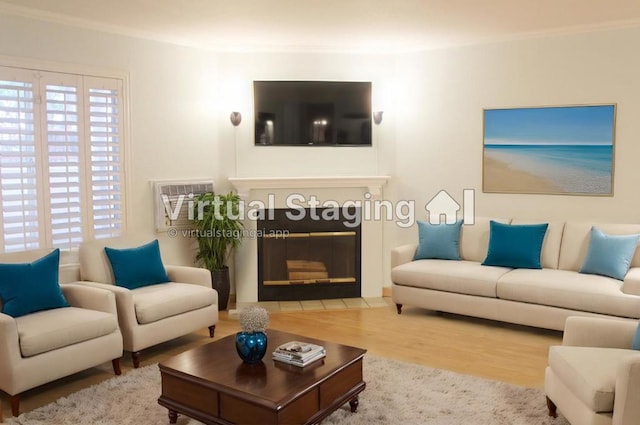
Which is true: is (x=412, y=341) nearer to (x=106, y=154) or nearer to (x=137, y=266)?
(x=137, y=266)

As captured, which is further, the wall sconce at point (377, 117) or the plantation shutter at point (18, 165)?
the wall sconce at point (377, 117)

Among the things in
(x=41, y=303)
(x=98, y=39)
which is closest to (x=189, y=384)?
(x=41, y=303)

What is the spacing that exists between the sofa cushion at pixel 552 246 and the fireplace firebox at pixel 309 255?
1.88m

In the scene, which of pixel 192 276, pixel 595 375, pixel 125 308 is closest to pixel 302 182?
pixel 192 276

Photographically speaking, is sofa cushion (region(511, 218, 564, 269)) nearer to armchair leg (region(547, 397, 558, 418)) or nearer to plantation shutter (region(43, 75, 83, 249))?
armchair leg (region(547, 397, 558, 418))

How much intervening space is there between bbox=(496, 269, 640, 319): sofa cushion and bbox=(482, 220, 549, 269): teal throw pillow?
11 cm

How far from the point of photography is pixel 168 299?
445 cm

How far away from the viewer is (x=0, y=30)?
4.41 metres

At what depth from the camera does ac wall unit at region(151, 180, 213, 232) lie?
562cm

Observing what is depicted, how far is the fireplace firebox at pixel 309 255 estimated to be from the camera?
620 centimetres

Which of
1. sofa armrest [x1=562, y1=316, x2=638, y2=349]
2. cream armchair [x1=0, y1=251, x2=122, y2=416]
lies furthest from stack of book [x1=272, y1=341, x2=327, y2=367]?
sofa armrest [x1=562, y1=316, x2=638, y2=349]

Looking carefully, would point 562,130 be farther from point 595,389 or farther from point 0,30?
point 0,30

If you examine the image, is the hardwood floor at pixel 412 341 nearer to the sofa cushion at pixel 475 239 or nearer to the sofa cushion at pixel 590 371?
the sofa cushion at pixel 475 239

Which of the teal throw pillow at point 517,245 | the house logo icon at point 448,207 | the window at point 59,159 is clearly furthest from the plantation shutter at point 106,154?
the teal throw pillow at point 517,245
